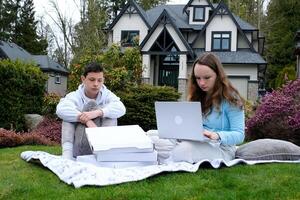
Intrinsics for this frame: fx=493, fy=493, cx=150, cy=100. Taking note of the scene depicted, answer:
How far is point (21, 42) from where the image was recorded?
4925 cm

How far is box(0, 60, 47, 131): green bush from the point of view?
15109 millimetres

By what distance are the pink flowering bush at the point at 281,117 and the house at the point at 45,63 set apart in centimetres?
2722

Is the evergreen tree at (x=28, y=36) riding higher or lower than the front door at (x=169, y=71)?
higher

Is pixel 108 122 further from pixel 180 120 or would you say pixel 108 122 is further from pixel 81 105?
pixel 180 120

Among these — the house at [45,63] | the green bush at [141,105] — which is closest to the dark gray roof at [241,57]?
the house at [45,63]

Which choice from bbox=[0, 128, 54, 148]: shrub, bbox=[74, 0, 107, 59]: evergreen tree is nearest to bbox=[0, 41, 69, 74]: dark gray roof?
bbox=[74, 0, 107, 59]: evergreen tree

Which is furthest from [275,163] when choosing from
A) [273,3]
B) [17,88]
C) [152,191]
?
[273,3]

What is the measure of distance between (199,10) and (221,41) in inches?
114

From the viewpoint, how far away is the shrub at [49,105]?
52.2ft

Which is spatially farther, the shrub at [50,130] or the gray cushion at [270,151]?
the shrub at [50,130]

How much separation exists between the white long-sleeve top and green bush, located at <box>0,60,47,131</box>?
30.7 ft

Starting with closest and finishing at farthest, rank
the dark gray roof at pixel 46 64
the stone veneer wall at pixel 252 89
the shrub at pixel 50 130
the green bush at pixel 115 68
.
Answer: the shrub at pixel 50 130, the green bush at pixel 115 68, the stone veneer wall at pixel 252 89, the dark gray roof at pixel 46 64

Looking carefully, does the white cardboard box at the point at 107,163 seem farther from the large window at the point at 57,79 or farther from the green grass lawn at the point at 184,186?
the large window at the point at 57,79

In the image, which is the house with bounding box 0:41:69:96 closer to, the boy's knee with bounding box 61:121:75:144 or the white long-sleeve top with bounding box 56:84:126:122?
the white long-sleeve top with bounding box 56:84:126:122
